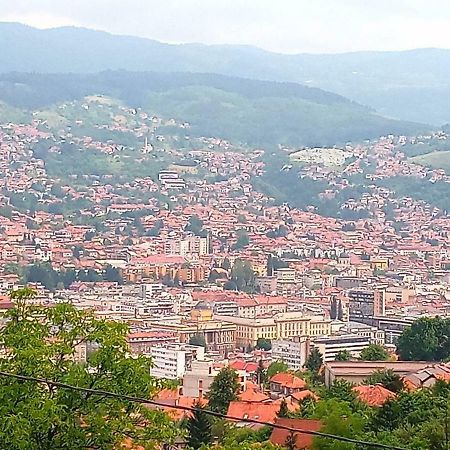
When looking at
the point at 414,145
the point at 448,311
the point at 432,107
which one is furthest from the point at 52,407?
the point at 432,107

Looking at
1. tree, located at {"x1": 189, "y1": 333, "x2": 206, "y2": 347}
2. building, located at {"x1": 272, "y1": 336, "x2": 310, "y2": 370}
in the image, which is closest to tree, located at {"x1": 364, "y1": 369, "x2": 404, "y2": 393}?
building, located at {"x1": 272, "y1": 336, "x2": 310, "y2": 370}

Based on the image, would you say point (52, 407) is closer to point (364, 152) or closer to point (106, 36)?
point (364, 152)

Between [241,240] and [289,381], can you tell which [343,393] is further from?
[241,240]

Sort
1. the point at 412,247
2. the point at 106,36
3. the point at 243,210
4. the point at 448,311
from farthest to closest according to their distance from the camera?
the point at 106,36 < the point at 243,210 < the point at 412,247 < the point at 448,311

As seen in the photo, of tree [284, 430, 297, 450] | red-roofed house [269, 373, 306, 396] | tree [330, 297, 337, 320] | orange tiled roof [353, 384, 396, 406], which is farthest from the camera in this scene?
tree [330, 297, 337, 320]

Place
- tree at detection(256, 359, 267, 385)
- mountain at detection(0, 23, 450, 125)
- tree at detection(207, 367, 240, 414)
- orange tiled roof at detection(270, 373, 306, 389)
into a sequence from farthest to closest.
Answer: mountain at detection(0, 23, 450, 125) < tree at detection(256, 359, 267, 385) < orange tiled roof at detection(270, 373, 306, 389) < tree at detection(207, 367, 240, 414)

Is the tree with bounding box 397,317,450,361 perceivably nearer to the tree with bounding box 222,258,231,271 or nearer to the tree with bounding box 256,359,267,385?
the tree with bounding box 256,359,267,385

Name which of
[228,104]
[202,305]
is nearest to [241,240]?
[202,305]
